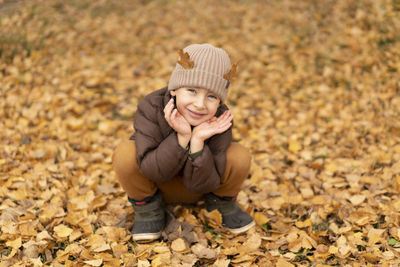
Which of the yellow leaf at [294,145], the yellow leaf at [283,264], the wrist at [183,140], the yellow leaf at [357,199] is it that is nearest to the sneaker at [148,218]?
the wrist at [183,140]

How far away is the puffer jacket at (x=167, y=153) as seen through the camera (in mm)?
2039

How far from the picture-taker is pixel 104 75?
14.7ft

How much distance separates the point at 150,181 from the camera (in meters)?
2.26

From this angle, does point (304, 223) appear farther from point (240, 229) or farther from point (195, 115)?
point (195, 115)

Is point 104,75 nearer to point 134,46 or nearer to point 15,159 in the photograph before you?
point 134,46

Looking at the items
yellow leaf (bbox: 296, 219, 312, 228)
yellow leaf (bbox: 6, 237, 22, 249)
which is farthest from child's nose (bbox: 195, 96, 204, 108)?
yellow leaf (bbox: 6, 237, 22, 249)

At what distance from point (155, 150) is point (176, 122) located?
0.64 ft

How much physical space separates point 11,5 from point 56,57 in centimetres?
108

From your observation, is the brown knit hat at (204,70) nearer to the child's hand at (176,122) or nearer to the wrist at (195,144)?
the child's hand at (176,122)

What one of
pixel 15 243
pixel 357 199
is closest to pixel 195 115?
pixel 15 243

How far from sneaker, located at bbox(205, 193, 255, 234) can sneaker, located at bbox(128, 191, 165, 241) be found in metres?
0.33

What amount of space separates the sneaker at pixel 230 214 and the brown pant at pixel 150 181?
74 millimetres

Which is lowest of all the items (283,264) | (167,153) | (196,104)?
(283,264)

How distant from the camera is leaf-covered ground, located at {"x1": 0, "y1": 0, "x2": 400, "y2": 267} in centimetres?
232
